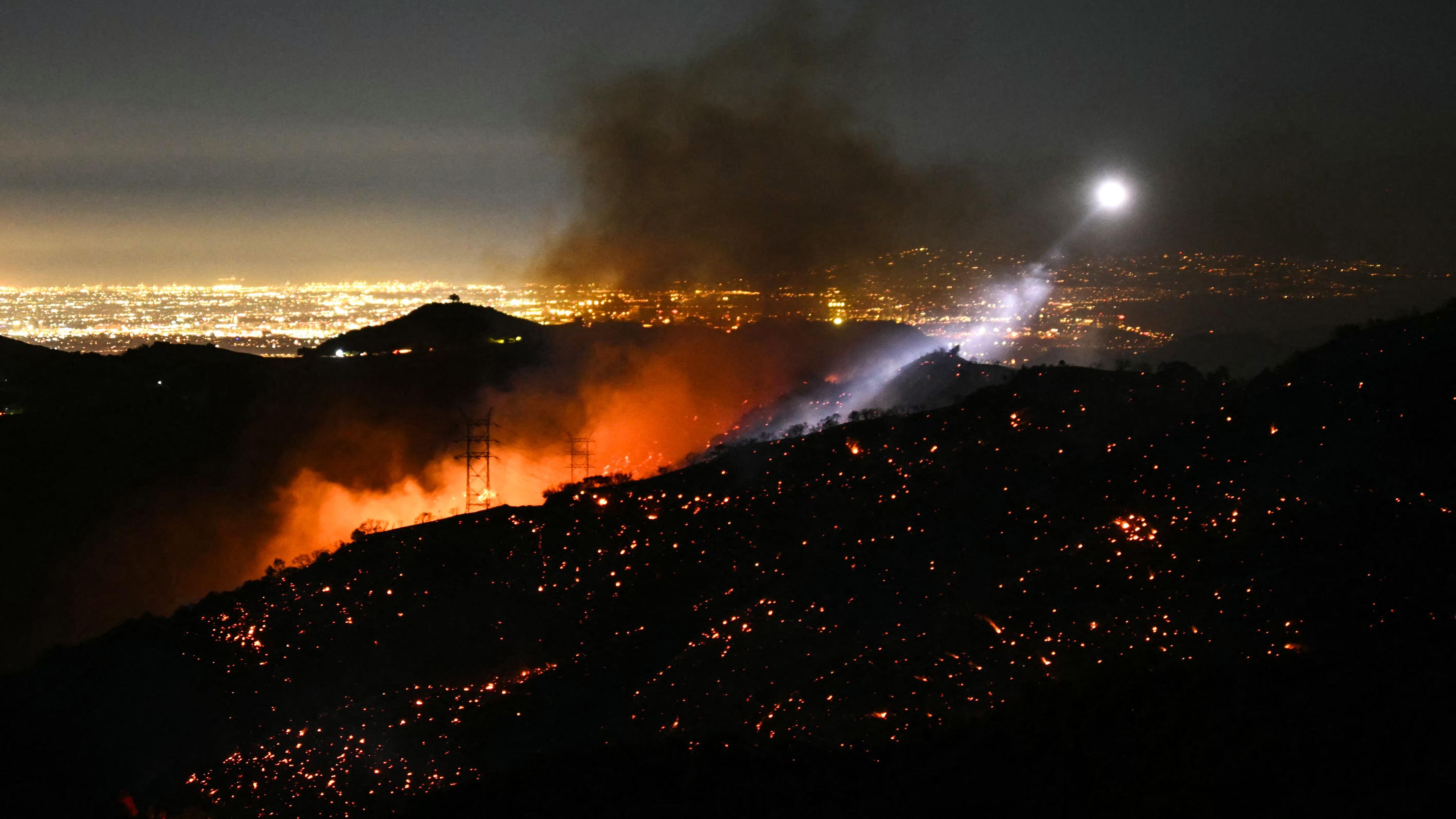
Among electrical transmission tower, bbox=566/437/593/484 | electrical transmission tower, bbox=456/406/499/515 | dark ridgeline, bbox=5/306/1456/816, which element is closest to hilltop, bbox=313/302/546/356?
electrical transmission tower, bbox=456/406/499/515

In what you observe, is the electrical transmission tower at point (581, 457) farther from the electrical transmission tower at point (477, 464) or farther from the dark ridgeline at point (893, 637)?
the dark ridgeline at point (893, 637)

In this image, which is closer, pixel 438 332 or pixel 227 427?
pixel 227 427

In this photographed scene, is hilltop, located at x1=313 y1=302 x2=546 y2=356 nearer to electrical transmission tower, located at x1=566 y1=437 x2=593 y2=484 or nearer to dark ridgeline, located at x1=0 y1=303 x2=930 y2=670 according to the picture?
dark ridgeline, located at x1=0 y1=303 x2=930 y2=670

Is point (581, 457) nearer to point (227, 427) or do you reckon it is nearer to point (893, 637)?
point (227, 427)

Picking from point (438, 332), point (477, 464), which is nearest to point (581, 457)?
point (477, 464)

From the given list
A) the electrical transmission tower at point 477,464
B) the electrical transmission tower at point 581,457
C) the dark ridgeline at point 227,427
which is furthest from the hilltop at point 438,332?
the electrical transmission tower at point 581,457
